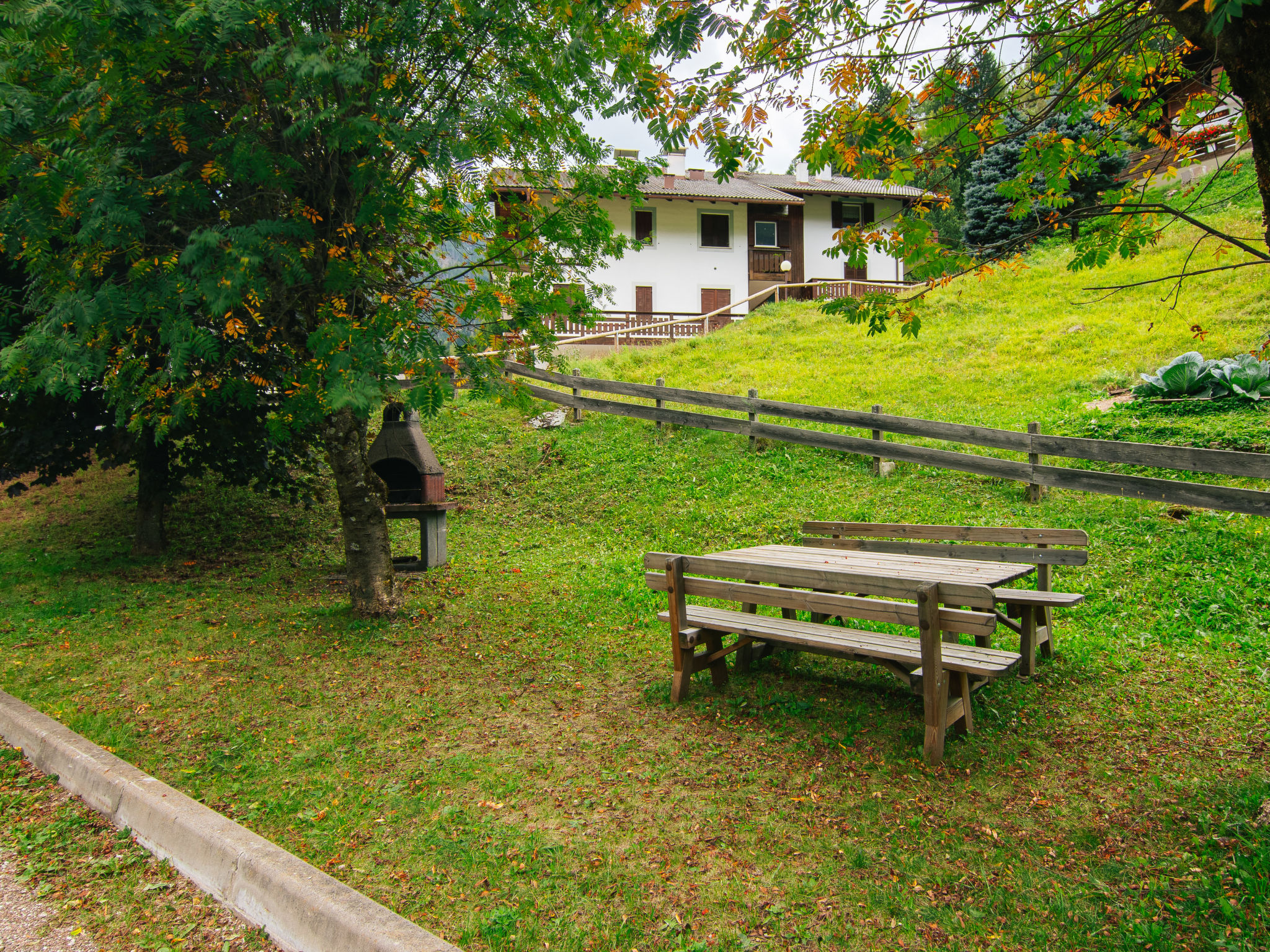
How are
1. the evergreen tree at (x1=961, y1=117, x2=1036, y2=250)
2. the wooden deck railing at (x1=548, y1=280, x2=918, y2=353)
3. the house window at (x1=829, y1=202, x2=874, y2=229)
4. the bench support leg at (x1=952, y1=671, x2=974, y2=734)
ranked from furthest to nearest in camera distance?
the house window at (x1=829, y1=202, x2=874, y2=229), the wooden deck railing at (x1=548, y1=280, x2=918, y2=353), the evergreen tree at (x1=961, y1=117, x2=1036, y2=250), the bench support leg at (x1=952, y1=671, x2=974, y2=734)

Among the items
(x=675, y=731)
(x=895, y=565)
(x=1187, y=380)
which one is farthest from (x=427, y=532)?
(x=1187, y=380)

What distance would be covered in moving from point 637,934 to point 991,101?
15.1 ft

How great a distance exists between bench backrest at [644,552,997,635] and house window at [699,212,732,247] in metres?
24.9

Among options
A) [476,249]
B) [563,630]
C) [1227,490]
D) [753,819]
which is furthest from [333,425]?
[1227,490]

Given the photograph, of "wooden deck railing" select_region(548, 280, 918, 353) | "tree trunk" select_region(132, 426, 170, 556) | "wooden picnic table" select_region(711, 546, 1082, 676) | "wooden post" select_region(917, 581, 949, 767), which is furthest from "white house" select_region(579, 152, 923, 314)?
"wooden post" select_region(917, 581, 949, 767)

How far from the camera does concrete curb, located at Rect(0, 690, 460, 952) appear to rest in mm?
2717

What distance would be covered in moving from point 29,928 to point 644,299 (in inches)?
1016

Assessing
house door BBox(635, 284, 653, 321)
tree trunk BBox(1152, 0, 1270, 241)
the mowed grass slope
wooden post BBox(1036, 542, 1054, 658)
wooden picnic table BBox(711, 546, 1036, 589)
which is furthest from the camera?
house door BBox(635, 284, 653, 321)

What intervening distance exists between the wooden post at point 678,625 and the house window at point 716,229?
2497 cm

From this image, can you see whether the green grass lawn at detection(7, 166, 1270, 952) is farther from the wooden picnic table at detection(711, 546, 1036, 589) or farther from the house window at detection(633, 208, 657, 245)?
the house window at detection(633, 208, 657, 245)

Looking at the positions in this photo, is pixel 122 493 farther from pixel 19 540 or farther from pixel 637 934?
pixel 637 934

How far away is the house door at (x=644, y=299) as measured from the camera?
89.6ft

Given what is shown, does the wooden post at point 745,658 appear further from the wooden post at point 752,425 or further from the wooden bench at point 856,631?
the wooden post at point 752,425

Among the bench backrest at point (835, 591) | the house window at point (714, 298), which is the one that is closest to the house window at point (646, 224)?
the house window at point (714, 298)
